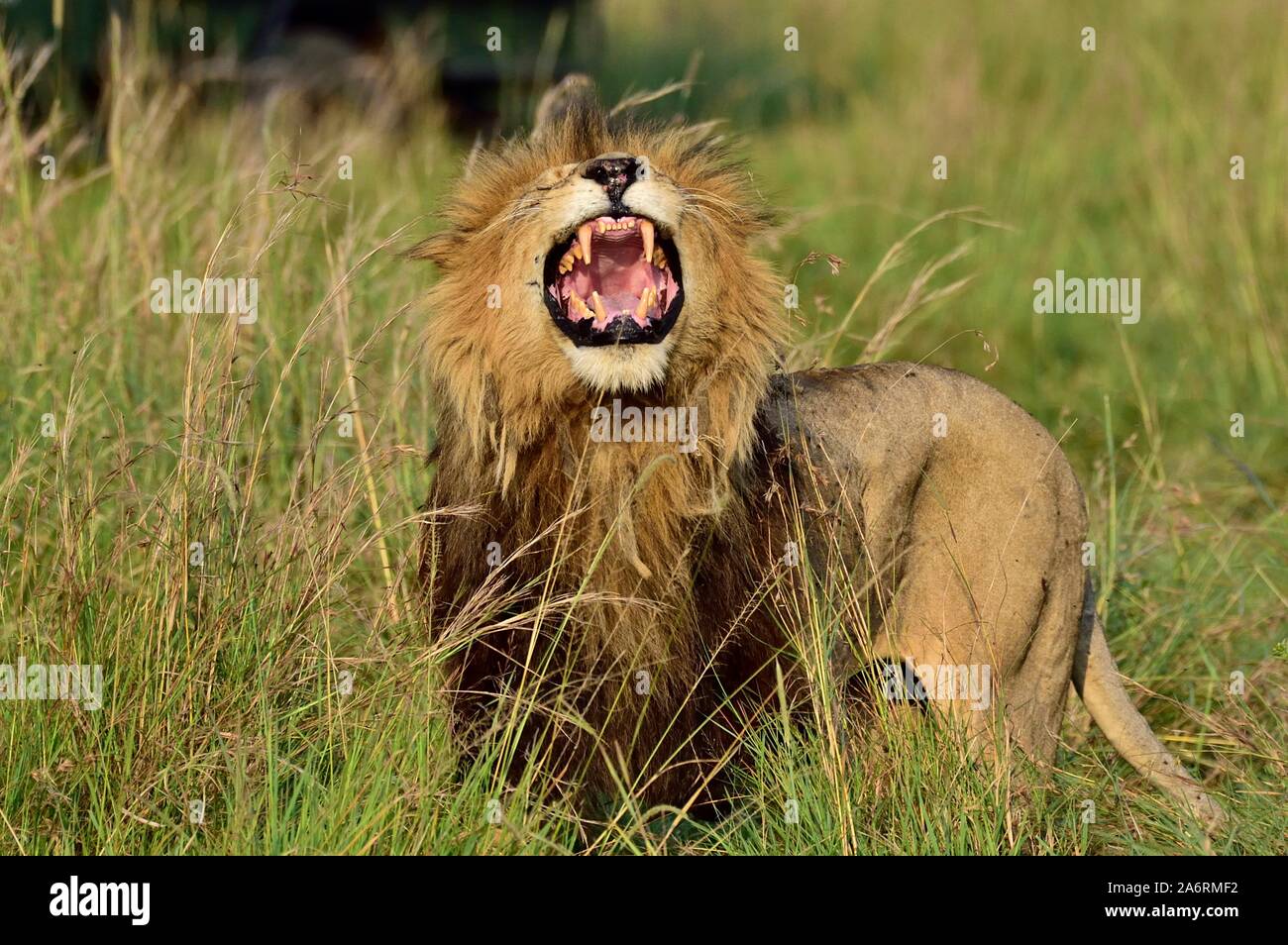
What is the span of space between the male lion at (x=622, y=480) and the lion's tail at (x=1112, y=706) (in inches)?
7.2

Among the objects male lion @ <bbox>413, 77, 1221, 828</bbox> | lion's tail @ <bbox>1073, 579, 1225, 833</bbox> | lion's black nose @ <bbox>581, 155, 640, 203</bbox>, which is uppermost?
lion's black nose @ <bbox>581, 155, 640, 203</bbox>

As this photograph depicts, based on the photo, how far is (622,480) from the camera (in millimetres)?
3488

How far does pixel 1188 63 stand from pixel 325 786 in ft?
29.1

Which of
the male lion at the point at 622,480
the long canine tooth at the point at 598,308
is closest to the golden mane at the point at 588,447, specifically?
the male lion at the point at 622,480

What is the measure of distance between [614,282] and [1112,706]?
1579 millimetres

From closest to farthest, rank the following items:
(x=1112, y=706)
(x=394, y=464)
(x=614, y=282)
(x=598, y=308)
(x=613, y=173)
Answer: (x=613, y=173)
(x=598, y=308)
(x=614, y=282)
(x=394, y=464)
(x=1112, y=706)

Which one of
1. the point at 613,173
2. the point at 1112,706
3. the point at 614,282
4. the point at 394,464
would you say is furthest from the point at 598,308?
the point at 1112,706

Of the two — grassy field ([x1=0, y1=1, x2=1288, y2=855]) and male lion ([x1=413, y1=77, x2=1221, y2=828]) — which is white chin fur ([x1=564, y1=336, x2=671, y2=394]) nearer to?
male lion ([x1=413, y1=77, x2=1221, y2=828])

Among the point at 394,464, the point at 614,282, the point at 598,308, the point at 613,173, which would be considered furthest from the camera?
the point at 394,464

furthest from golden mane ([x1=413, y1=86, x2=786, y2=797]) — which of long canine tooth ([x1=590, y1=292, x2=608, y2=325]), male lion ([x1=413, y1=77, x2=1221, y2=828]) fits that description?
long canine tooth ([x1=590, y1=292, x2=608, y2=325])

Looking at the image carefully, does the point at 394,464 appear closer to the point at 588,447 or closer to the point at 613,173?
the point at 588,447

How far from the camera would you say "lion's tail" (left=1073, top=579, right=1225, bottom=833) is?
12.8 feet

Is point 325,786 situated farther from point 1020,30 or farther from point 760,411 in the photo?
point 1020,30
